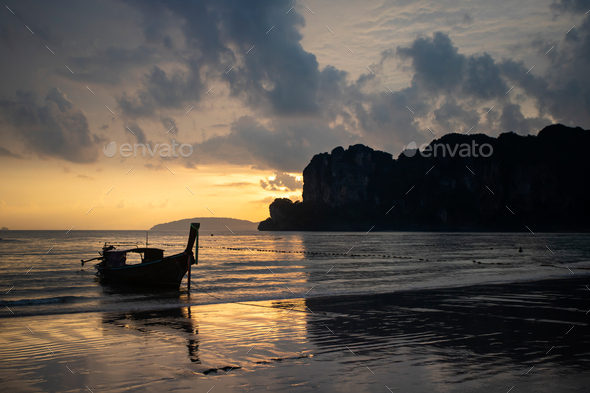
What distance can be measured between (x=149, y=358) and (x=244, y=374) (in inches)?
103

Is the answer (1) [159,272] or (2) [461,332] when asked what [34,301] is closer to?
(1) [159,272]

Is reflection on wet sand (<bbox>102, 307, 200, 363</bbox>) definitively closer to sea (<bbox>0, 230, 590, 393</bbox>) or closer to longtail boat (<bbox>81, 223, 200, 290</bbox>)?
sea (<bbox>0, 230, 590, 393</bbox>)

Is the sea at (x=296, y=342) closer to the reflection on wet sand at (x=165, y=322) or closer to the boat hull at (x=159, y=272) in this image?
the reflection on wet sand at (x=165, y=322)

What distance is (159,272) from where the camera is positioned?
79.5 ft

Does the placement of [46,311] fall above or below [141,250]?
below

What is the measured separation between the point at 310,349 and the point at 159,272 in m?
17.3

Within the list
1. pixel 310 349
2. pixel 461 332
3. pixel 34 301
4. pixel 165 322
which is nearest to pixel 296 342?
pixel 310 349

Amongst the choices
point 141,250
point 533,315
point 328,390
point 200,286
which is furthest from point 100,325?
point 141,250

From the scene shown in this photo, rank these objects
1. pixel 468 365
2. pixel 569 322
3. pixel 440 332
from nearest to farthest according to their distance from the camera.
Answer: pixel 468 365, pixel 440 332, pixel 569 322


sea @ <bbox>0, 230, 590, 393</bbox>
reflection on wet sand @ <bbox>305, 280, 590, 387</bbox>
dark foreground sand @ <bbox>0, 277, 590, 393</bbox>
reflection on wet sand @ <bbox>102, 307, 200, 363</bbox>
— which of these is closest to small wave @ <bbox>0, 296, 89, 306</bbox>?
sea @ <bbox>0, 230, 590, 393</bbox>

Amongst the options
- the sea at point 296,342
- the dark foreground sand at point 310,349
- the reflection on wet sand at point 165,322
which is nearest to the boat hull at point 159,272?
the sea at point 296,342

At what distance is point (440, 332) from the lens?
1097cm

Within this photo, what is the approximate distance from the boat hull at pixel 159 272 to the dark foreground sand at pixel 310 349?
7558 mm

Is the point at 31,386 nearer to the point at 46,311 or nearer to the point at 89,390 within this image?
the point at 89,390
